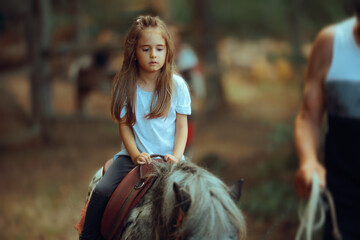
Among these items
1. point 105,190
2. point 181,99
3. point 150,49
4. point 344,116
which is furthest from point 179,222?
point 344,116

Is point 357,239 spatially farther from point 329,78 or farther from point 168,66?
point 168,66

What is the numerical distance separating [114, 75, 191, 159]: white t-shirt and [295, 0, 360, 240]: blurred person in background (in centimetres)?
123

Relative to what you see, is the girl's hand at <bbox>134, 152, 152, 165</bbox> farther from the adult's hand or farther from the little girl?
the adult's hand

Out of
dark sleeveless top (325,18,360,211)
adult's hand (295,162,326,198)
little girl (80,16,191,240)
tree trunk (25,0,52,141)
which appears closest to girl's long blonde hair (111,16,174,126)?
little girl (80,16,191,240)

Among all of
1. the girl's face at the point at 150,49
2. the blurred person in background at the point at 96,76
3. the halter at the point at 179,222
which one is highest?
the girl's face at the point at 150,49

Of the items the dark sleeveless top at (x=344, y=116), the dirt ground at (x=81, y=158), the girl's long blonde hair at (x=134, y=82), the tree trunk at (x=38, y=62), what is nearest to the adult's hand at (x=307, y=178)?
the dark sleeveless top at (x=344, y=116)

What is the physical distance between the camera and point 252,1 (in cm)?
1491

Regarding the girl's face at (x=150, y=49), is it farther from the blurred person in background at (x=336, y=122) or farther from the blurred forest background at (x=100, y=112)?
the blurred person in background at (x=336, y=122)

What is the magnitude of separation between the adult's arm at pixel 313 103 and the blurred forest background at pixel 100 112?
45 cm

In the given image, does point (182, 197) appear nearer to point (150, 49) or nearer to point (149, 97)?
point (149, 97)

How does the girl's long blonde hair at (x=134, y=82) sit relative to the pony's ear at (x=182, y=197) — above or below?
above

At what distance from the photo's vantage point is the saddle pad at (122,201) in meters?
1.64

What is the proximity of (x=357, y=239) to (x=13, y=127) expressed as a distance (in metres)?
7.24

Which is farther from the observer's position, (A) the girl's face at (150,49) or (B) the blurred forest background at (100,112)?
(B) the blurred forest background at (100,112)
